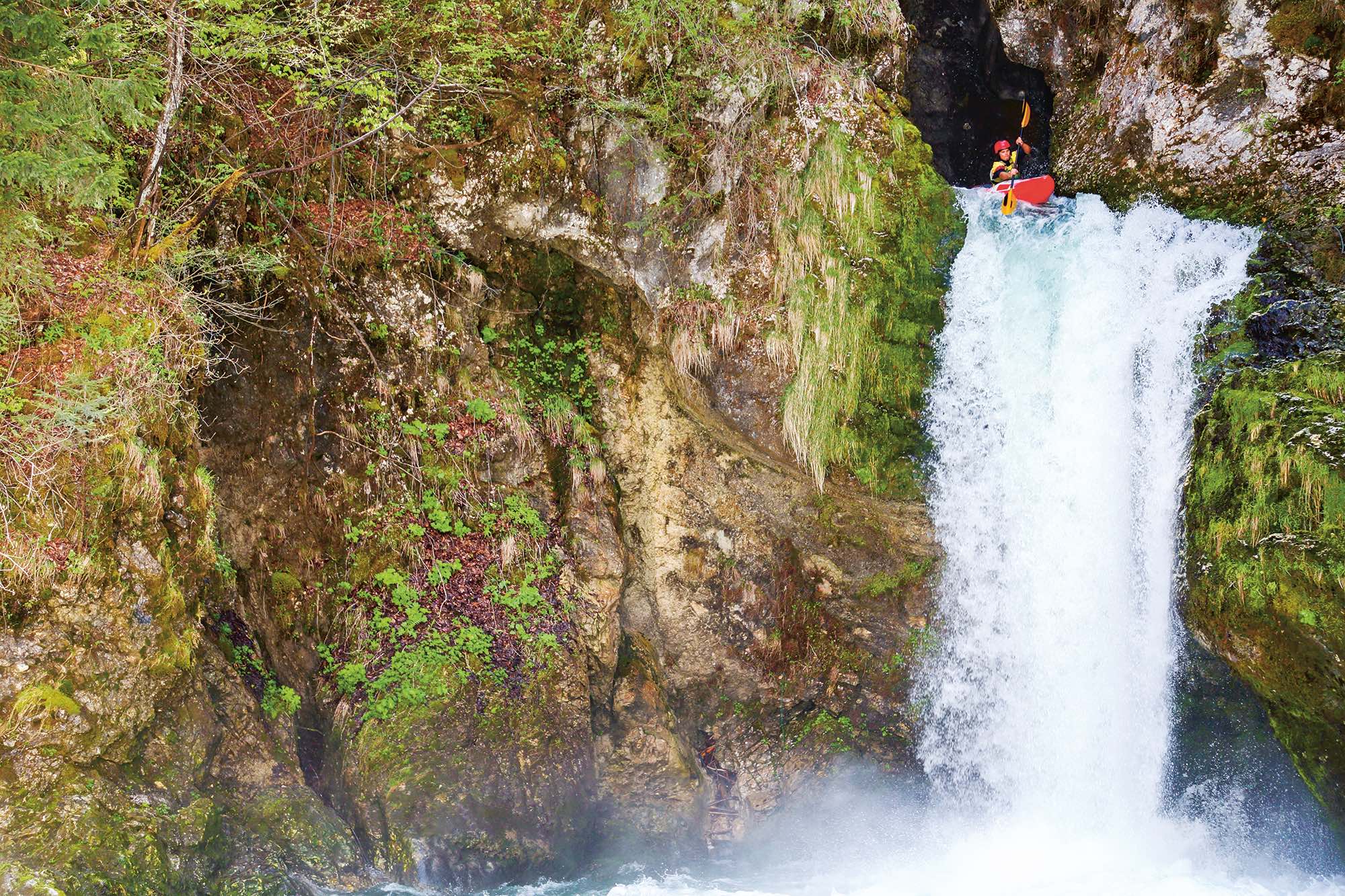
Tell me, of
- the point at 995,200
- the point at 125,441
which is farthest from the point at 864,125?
the point at 125,441

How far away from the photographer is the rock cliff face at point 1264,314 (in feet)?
16.3

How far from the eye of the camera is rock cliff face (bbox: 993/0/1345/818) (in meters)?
4.98

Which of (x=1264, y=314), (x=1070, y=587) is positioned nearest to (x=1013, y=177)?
(x=1264, y=314)

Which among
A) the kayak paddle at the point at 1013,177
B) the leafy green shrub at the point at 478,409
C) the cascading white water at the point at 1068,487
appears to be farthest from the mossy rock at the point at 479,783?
the kayak paddle at the point at 1013,177

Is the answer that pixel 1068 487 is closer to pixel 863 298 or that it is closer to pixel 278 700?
pixel 863 298

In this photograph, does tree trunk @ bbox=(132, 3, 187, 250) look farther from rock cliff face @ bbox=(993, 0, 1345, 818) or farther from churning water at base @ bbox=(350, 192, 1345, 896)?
rock cliff face @ bbox=(993, 0, 1345, 818)

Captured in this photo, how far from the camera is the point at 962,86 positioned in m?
8.67

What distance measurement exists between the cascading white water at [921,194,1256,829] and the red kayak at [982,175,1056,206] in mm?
296

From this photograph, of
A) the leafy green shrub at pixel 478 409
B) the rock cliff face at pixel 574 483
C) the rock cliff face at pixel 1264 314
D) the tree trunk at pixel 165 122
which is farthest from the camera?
the leafy green shrub at pixel 478 409

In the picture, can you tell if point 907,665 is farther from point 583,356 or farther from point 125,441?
point 125,441

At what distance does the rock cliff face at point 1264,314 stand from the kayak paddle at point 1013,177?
2.26 ft

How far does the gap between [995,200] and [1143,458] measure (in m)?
2.42

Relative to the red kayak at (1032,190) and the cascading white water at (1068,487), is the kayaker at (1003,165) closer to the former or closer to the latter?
the red kayak at (1032,190)

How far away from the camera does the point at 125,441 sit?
5.05m
